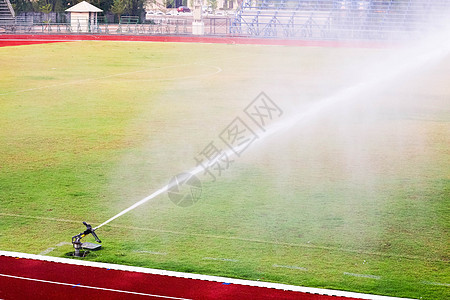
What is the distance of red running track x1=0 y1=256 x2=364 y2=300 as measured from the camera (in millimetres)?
7336

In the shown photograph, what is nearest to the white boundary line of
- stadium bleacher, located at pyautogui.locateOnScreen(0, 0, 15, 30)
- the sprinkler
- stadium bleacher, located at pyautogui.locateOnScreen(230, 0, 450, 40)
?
the sprinkler

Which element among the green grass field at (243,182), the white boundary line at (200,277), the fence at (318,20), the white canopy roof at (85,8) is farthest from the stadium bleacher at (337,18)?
the white boundary line at (200,277)

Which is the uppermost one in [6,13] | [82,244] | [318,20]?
[6,13]

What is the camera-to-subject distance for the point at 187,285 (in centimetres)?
762

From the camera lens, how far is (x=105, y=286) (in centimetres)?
756

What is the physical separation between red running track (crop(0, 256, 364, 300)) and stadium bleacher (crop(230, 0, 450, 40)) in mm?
16251

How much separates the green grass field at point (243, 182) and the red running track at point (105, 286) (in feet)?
1.30

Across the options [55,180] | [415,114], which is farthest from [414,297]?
[415,114]

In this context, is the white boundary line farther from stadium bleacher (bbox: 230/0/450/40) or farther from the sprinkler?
stadium bleacher (bbox: 230/0/450/40)

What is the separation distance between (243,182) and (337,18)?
31.4 m

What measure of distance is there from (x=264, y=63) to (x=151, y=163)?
23008mm

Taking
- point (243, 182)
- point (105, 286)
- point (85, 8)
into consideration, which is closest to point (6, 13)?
point (85, 8)

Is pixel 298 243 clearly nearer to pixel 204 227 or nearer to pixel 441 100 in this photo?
pixel 204 227

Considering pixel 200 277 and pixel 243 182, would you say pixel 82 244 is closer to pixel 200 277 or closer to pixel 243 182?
pixel 200 277
